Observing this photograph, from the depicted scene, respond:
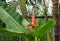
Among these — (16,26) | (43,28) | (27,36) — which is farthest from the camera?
(16,26)

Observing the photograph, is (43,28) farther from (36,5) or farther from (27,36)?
(36,5)

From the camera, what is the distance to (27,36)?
2.60 meters

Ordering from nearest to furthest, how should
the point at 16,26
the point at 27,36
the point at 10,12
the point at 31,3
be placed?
the point at 27,36, the point at 16,26, the point at 10,12, the point at 31,3

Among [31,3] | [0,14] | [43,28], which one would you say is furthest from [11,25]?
[31,3]

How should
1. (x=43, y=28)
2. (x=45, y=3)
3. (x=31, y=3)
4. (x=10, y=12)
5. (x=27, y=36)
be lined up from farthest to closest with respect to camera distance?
(x=31, y=3) < (x=45, y=3) < (x=10, y=12) < (x=27, y=36) < (x=43, y=28)

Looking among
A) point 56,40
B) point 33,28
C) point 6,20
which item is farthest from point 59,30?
point 6,20

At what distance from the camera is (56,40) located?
2.70m

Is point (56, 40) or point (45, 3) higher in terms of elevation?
point (45, 3)

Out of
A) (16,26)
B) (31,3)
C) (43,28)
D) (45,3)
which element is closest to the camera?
(43,28)

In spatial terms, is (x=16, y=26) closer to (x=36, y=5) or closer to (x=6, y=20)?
(x=6, y=20)

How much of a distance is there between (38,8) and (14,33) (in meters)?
2.83

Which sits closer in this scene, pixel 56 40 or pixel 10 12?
pixel 56 40

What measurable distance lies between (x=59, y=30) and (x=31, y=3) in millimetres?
2403

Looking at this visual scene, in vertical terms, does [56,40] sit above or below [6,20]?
below
